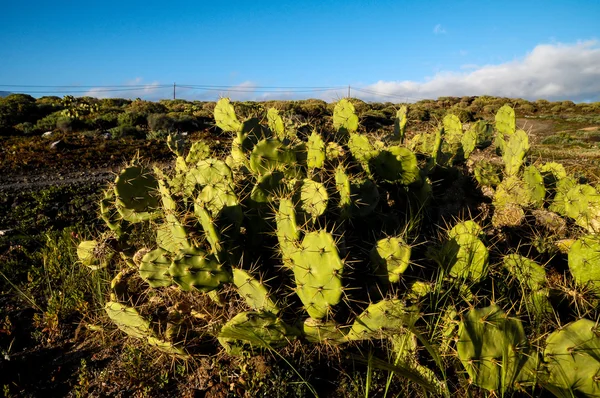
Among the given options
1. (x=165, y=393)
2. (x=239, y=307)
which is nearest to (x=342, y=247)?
(x=239, y=307)

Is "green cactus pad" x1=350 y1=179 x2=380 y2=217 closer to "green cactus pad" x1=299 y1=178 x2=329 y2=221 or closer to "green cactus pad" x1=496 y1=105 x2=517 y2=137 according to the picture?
"green cactus pad" x1=299 y1=178 x2=329 y2=221

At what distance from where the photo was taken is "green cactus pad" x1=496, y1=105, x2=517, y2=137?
5.07 metres

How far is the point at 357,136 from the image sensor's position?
3656 mm

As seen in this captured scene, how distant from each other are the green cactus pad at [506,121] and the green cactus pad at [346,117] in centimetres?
220

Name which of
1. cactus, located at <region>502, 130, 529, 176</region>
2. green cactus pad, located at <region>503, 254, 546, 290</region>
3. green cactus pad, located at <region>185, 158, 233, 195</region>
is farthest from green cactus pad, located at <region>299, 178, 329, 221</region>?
cactus, located at <region>502, 130, 529, 176</region>

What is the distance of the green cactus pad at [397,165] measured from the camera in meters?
3.43

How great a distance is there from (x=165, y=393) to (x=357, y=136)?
2465 mm

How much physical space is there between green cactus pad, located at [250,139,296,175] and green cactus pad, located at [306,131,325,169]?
19cm

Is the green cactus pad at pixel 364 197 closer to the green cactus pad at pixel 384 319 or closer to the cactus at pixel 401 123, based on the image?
the green cactus pad at pixel 384 319

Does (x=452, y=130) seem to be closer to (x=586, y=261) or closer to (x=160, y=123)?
(x=586, y=261)

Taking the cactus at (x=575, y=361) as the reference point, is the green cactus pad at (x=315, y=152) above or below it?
above

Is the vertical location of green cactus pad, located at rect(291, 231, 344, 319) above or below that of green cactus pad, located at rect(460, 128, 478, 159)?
below

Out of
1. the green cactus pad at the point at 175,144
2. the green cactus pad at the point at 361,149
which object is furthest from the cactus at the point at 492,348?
the green cactus pad at the point at 175,144

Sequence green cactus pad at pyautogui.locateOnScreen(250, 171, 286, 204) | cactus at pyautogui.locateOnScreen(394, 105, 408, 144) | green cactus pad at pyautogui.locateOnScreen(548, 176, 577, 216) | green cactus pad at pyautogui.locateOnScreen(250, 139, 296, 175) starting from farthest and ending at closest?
cactus at pyautogui.locateOnScreen(394, 105, 408, 144)
green cactus pad at pyautogui.locateOnScreen(548, 176, 577, 216)
green cactus pad at pyautogui.locateOnScreen(250, 139, 296, 175)
green cactus pad at pyautogui.locateOnScreen(250, 171, 286, 204)
